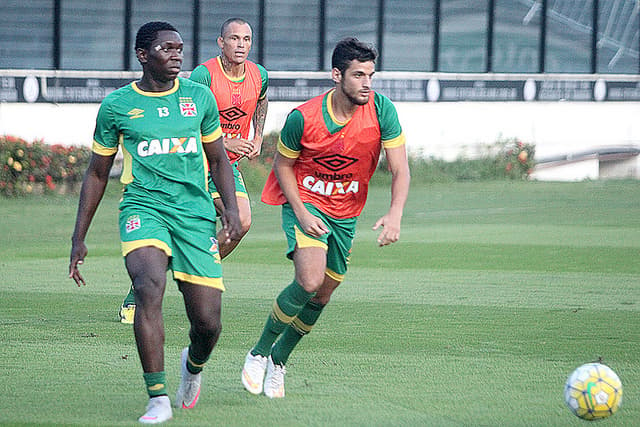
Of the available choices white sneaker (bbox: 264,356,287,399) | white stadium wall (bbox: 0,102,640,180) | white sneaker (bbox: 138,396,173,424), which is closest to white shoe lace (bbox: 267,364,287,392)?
white sneaker (bbox: 264,356,287,399)

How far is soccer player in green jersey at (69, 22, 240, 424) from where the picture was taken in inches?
241

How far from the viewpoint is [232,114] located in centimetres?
1045

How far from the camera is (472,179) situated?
86.8 feet

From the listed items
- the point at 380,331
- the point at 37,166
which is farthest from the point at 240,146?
the point at 37,166

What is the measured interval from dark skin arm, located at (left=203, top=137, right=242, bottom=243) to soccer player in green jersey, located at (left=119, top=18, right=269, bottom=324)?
11.5 feet

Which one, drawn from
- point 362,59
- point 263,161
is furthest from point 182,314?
point 263,161

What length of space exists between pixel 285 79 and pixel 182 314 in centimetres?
1703

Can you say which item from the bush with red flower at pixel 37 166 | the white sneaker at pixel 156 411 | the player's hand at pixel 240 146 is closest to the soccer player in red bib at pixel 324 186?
the white sneaker at pixel 156 411

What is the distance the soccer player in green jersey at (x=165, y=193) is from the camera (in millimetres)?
6109

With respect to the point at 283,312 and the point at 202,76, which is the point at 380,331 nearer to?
the point at 283,312

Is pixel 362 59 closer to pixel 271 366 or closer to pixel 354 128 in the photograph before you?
pixel 354 128

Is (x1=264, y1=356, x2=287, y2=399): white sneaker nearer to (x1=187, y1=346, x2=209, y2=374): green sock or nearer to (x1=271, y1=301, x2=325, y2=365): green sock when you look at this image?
(x1=271, y1=301, x2=325, y2=365): green sock

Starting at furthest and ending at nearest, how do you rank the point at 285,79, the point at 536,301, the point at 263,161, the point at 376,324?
the point at 285,79 < the point at 263,161 < the point at 536,301 < the point at 376,324

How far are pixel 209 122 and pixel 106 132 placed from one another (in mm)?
571
